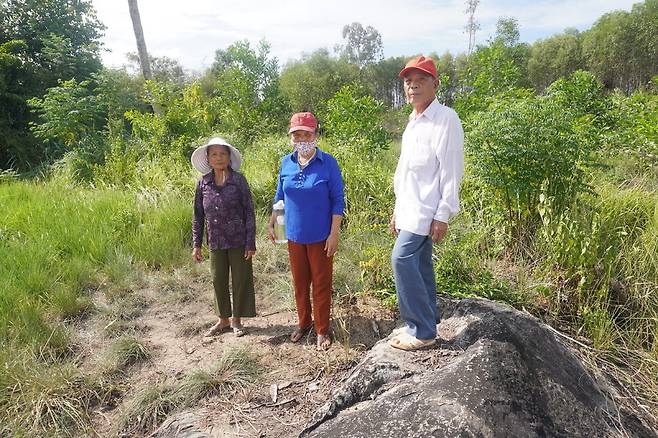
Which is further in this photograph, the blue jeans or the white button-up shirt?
the blue jeans

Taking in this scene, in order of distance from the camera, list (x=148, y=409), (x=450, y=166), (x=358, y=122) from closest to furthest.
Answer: (x=450, y=166) < (x=148, y=409) < (x=358, y=122)

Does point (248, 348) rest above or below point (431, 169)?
below

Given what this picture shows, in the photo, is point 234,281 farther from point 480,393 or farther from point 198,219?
point 480,393

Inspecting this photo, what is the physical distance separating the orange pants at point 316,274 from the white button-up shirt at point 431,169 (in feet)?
2.84

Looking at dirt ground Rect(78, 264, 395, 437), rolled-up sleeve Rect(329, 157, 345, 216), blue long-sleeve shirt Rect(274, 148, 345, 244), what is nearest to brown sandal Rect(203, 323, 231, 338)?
dirt ground Rect(78, 264, 395, 437)

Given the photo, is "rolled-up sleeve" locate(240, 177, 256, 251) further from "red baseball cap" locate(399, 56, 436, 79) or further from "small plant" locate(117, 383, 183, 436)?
"red baseball cap" locate(399, 56, 436, 79)

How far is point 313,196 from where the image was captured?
3035 mm

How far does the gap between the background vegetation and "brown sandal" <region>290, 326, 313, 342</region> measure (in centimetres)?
58

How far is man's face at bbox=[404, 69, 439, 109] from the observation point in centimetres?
237

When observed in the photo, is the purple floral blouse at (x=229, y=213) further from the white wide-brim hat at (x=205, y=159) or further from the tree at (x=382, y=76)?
the tree at (x=382, y=76)

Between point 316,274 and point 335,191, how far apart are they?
2.11ft

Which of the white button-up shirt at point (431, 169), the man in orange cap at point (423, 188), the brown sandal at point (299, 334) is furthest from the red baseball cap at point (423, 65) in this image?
the brown sandal at point (299, 334)

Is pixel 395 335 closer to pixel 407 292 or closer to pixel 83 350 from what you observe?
pixel 407 292

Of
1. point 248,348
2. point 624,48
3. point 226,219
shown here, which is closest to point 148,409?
Answer: point 248,348
